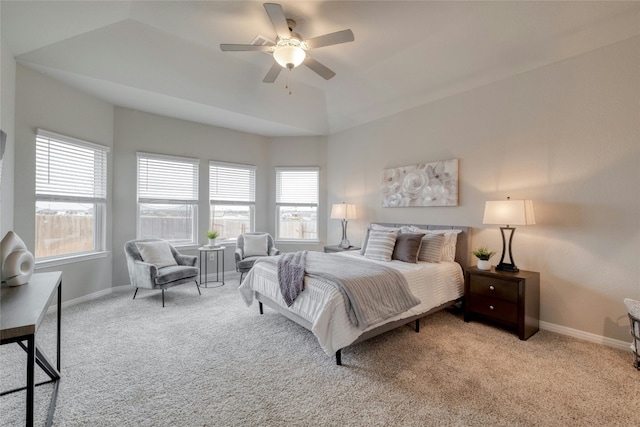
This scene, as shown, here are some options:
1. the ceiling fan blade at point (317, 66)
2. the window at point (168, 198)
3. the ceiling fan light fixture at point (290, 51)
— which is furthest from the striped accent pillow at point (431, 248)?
the window at point (168, 198)

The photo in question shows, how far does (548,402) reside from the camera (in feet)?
6.36

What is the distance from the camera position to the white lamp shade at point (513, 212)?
9.70 ft

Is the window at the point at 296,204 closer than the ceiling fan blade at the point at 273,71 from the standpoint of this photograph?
No

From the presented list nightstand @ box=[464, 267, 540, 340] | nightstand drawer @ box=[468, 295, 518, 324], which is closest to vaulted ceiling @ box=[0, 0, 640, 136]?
nightstand @ box=[464, 267, 540, 340]

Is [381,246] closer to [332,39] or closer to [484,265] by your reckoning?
[484,265]

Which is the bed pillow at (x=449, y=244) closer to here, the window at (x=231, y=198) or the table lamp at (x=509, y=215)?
the table lamp at (x=509, y=215)

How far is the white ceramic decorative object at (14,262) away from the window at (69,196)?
2.14 metres

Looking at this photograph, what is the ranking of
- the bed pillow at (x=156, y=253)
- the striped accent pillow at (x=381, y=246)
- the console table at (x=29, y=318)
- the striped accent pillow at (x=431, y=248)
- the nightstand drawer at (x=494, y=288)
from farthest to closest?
the bed pillow at (x=156, y=253) → the striped accent pillow at (x=381, y=246) → the striped accent pillow at (x=431, y=248) → the nightstand drawer at (x=494, y=288) → the console table at (x=29, y=318)

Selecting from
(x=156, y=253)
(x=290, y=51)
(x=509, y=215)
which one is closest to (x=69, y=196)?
(x=156, y=253)

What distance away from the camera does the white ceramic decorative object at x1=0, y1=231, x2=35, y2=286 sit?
1.78 meters

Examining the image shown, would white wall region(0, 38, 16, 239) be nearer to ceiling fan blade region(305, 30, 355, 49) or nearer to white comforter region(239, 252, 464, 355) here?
white comforter region(239, 252, 464, 355)

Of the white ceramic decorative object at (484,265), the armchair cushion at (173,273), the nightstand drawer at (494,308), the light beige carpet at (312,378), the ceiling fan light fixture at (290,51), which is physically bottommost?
the light beige carpet at (312,378)

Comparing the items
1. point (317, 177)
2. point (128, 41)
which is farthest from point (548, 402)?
point (128, 41)

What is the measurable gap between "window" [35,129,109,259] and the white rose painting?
4565 millimetres
